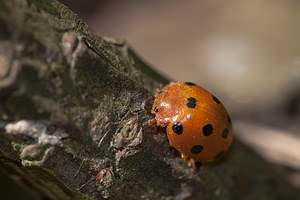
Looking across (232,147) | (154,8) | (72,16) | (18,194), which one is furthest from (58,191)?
(154,8)

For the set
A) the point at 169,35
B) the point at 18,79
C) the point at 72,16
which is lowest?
the point at 18,79

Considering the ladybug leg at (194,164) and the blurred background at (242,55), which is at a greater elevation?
the blurred background at (242,55)

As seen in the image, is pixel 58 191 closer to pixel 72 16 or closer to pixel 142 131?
pixel 142 131

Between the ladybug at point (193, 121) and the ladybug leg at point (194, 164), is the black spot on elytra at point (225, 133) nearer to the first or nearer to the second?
the ladybug at point (193, 121)

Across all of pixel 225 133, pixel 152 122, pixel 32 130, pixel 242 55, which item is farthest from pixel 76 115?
pixel 242 55

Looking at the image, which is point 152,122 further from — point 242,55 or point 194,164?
point 242,55

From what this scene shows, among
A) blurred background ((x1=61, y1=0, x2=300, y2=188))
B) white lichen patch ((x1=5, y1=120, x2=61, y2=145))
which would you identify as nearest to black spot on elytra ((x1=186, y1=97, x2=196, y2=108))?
white lichen patch ((x1=5, y1=120, x2=61, y2=145))

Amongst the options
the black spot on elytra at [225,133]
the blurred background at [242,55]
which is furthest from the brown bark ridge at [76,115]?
the blurred background at [242,55]

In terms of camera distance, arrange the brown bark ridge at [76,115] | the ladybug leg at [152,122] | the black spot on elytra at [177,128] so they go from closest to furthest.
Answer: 1. the brown bark ridge at [76,115]
2. the ladybug leg at [152,122]
3. the black spot on elytra at [177,128]
